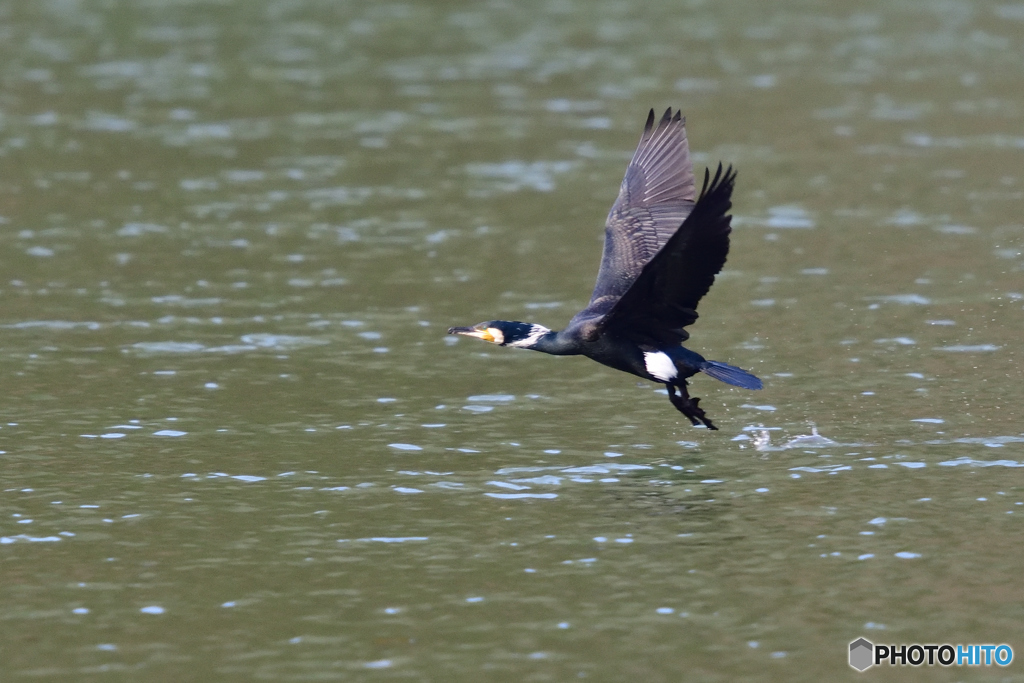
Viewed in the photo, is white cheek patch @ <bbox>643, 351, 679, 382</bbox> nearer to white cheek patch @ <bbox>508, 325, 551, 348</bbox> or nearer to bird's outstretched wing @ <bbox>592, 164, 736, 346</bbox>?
bird's outstretched wing @ <bbox>592, 164, 736, 346</bbox>

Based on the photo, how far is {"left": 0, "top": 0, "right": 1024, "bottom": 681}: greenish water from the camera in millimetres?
8938

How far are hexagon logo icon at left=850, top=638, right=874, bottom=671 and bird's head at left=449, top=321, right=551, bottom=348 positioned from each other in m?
4.29

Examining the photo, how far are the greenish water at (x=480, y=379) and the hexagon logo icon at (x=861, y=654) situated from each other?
0.29 feet

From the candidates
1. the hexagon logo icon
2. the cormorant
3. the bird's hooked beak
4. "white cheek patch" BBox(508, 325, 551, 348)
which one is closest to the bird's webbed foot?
the cormorant

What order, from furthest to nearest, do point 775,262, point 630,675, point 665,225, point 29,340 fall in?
point 775,262, point 29,340, point 665,225, point 630,675

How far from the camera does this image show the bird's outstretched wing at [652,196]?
13117 millimetres

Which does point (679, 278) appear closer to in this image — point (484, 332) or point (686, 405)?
point (686, 405)

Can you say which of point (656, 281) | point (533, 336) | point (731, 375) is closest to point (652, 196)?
point (533, 336)

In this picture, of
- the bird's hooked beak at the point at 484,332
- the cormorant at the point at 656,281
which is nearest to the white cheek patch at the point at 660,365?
the cormorant at the point at 656,281

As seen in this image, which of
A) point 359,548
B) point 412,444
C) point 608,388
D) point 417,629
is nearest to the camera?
point 417,629

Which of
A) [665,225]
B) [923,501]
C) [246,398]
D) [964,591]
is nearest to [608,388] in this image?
[665,225]

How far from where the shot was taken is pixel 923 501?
1061cm

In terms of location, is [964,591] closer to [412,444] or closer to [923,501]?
[923,501]

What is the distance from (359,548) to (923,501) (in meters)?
3.78
